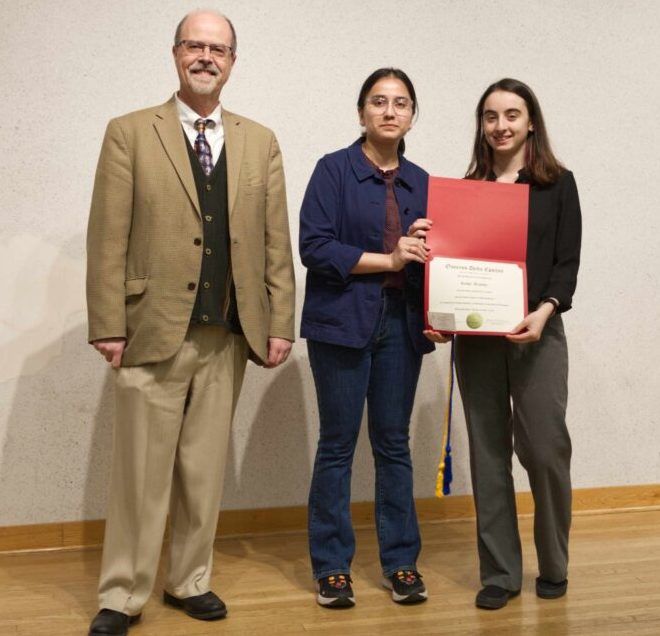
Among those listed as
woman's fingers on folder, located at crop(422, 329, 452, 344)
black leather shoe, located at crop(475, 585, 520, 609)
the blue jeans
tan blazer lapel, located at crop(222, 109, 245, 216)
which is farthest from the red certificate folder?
black leather shoe, located at crop(475, 585, 520, 609)

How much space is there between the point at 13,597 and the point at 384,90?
6.00 feet

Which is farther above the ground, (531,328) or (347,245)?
(347,245)

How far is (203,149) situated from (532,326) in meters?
1.01

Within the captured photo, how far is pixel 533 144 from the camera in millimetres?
2660

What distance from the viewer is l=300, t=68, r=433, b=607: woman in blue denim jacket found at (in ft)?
8.50

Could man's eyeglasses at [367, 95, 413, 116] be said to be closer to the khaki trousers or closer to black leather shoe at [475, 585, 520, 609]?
the khaki trousers

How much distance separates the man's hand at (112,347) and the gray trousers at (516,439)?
3.18ft

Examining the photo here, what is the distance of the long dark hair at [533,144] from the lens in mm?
2613

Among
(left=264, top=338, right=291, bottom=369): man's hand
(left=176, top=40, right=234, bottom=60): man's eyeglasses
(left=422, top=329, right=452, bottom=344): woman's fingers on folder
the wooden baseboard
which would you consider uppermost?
(left=176, top=40, right=234, bottom=60): man's eyeglasses

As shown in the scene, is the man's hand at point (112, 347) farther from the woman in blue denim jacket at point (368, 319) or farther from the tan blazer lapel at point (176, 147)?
the woman in blue denim jacket at point (368, 319)

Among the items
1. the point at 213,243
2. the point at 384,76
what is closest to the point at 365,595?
the point at 213,243

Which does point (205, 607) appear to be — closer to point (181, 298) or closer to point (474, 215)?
point (181, 298)

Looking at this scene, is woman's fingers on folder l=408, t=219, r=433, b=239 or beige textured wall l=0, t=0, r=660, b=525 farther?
beige textured wall l=0, t=0, r=660, b=525

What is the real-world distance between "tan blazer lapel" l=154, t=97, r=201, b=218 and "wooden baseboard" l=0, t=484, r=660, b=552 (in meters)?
1.49
